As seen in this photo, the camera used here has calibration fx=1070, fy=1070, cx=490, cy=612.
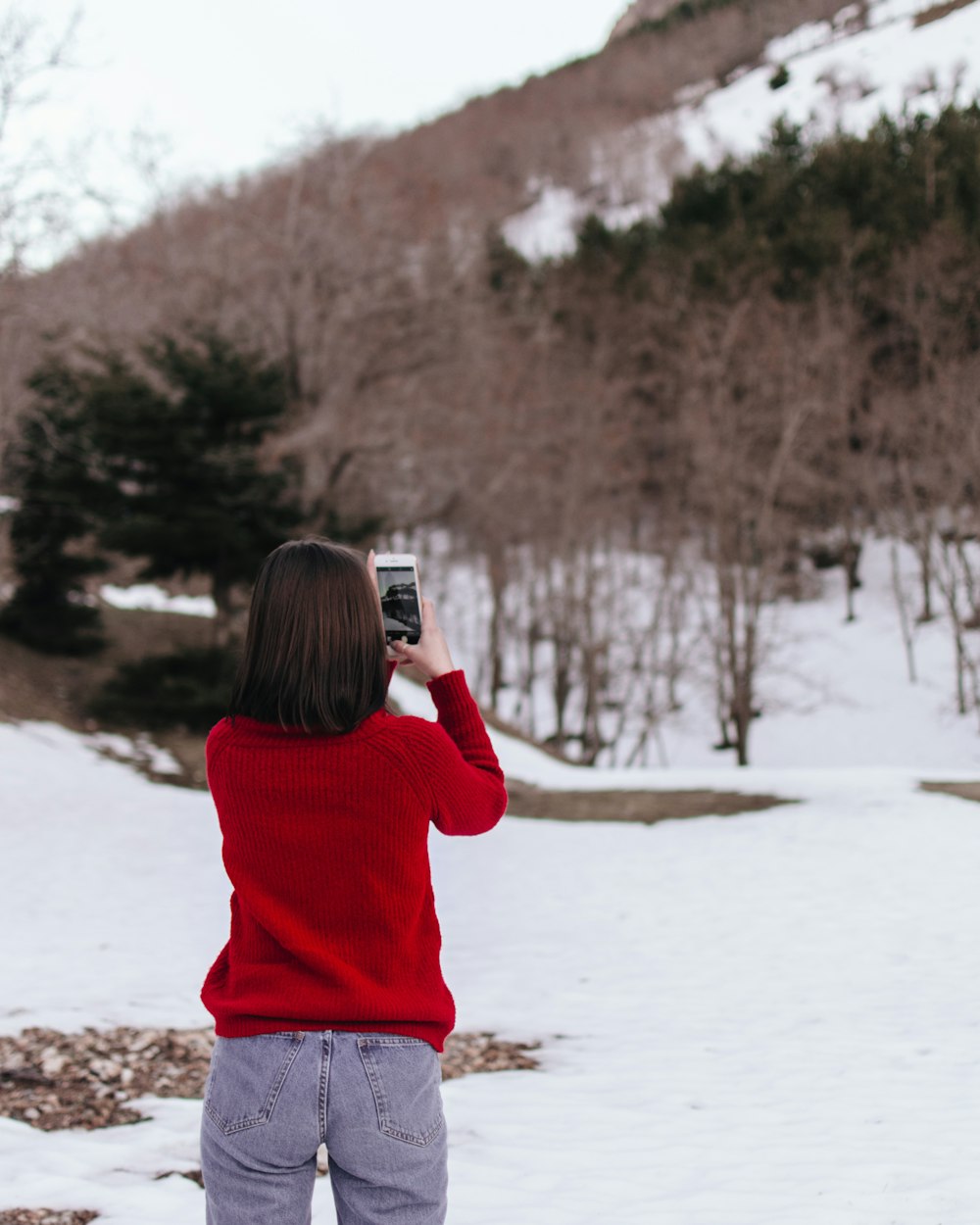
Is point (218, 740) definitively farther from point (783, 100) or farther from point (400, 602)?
point (783, 100)

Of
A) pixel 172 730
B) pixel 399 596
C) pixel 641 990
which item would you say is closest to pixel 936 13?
pixel 172 730

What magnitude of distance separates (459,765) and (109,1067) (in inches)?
185

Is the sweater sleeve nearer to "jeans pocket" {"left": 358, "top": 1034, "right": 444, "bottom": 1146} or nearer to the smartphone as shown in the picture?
the smartphone

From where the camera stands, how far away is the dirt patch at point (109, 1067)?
482cm

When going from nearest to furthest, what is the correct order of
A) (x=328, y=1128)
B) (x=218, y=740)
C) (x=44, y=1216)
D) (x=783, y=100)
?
(x=328, y=1128) → (x=218, y=740) → (x=44, y=1216) → (x=783, y=100)

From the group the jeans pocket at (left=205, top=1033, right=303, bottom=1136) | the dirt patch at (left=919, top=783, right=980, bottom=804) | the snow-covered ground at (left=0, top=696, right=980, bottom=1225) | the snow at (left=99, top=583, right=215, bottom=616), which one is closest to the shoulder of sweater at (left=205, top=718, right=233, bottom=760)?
the jeans pocket at (left=205, top=1033, right=303, bottom=1136)

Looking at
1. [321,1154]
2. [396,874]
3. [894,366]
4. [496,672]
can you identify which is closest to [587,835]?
[321,1154]

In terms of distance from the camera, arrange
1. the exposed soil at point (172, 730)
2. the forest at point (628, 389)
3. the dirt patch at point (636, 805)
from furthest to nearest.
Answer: the forest at point (628, 389)
the exposed soil at point (172, 730)
the dirt patch at point (636, 805)

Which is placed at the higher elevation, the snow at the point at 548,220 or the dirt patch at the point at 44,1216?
the snow at the point at 548,220

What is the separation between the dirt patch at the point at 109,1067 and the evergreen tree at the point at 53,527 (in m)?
13.5

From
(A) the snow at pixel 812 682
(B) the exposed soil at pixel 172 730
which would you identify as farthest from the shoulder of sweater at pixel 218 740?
(A) the snow at pixel 812 682

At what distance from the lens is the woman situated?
5.14 ft

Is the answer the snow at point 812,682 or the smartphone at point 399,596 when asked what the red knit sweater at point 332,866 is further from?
the snow at point 812,682

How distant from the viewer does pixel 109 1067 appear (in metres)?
5.42
